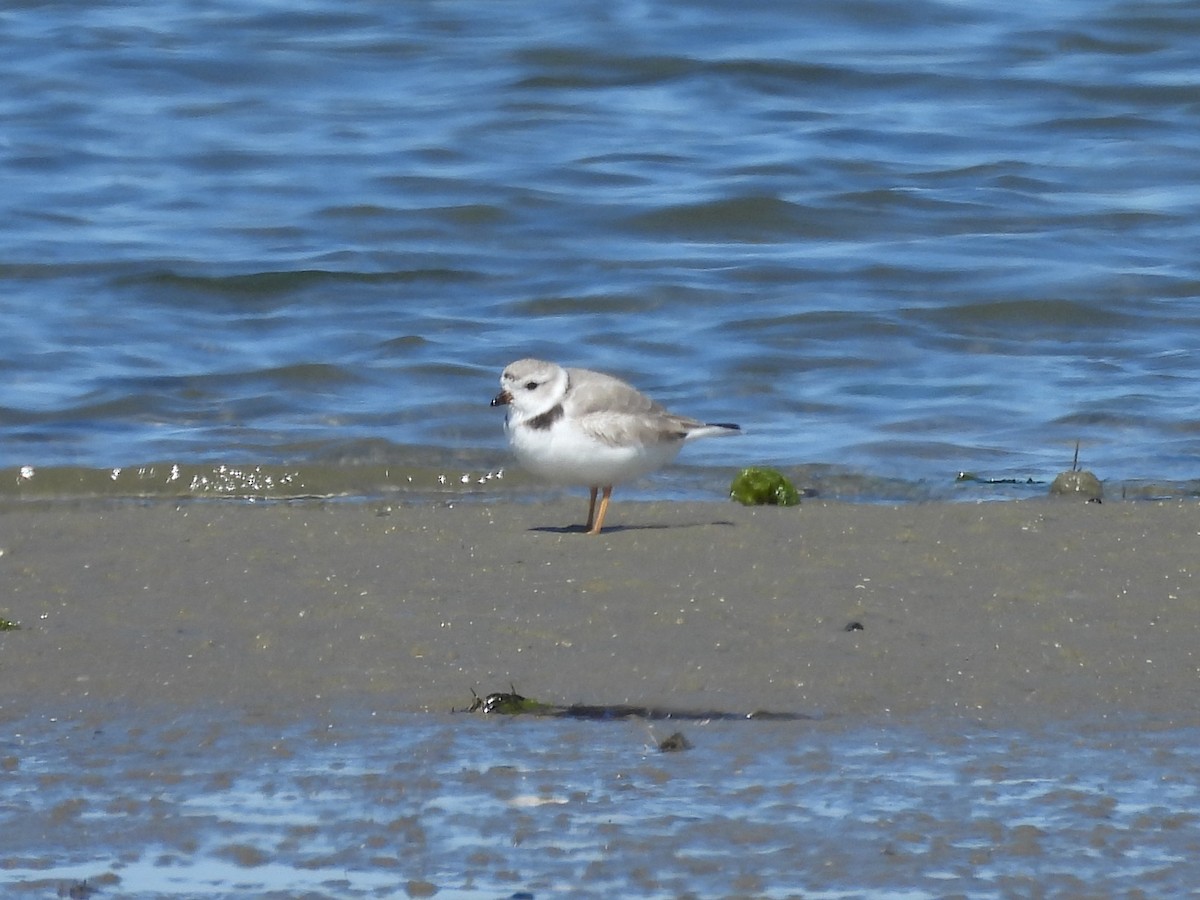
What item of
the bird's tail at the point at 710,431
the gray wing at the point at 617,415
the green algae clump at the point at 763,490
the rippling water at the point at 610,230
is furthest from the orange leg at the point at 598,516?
the rippling water at the point at 610,230

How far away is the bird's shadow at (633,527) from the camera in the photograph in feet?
21.3

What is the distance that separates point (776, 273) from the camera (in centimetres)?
1162

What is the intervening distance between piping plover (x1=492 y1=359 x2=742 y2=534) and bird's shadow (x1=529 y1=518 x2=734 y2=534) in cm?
6

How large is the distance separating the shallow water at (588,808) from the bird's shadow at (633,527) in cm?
225

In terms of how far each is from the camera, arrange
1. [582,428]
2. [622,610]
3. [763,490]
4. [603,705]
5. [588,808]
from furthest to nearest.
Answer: [763,490] → [582,428] → [622,610] → [603,705] → [588,808]

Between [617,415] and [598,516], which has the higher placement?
[617,415]

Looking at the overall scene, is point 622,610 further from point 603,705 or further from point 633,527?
point 633,527

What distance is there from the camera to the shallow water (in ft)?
10.9

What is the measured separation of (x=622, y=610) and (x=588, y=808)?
1599mm

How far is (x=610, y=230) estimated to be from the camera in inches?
490

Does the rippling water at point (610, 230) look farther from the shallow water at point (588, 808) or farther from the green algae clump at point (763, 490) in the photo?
the shallow water at point (588, 808)

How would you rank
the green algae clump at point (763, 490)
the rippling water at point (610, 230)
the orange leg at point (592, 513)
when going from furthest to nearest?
the rippling water at point (610, 230)
the green algae clump at point (763, 490)
the orange leg at point (592, 513)

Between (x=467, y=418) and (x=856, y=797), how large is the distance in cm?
558

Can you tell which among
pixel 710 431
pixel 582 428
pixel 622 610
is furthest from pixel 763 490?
pixel 622 610
